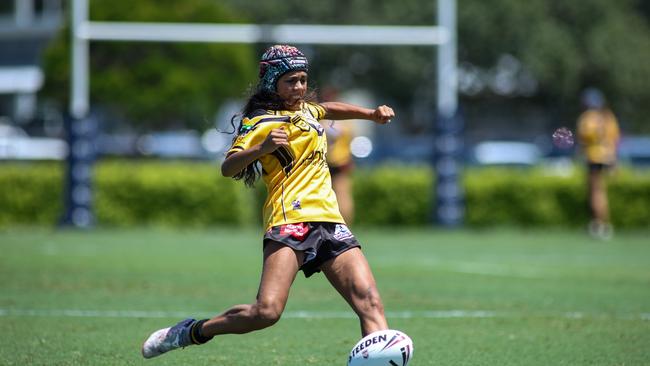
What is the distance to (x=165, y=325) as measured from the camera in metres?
8.80

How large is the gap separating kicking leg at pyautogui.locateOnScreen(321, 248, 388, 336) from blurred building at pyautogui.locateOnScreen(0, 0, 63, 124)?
4864cm

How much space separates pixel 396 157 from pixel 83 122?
1759cm

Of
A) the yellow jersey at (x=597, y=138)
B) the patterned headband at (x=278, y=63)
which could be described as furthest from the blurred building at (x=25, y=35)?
the patterned headband at (x=278, y=63)

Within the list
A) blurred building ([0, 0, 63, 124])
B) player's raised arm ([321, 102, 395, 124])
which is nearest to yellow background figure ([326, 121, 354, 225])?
player's raised arm ([321, 102, 395, 124])

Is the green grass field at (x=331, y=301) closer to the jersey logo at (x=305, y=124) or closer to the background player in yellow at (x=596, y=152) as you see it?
the background player in yellow at (x=596, y=152)

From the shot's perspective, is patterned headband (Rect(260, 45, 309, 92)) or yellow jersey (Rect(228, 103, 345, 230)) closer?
yellow jersey (Rect(228, 103, 345, 230))

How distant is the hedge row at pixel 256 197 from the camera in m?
20.8

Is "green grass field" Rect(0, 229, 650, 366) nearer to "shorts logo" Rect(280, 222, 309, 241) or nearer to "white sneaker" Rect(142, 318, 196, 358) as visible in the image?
"white sneaker" Rect(142, 318, 196, 358)

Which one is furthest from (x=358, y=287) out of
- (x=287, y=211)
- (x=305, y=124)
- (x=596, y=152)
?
(x=596, y=152)

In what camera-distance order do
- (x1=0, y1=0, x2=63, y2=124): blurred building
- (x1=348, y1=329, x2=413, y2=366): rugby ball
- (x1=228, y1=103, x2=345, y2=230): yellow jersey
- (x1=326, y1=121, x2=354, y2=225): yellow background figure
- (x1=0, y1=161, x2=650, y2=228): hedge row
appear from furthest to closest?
1. (x1=0, y1=0, x2=63, y2=124): blurred building
2. (x1=0, y1=161, x2=650, y2=228): hedge row
3. (x1=326, y1=121, x2=354, y2=225): yellow background figure
4. (x1=228, y1=103, x2=345, y2=230): yellow jersey
5. (x1=348, y1=329, x2=413, y2=366): rugby ball

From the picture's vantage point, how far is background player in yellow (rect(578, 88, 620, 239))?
1878cm

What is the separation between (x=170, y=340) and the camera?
6.44m

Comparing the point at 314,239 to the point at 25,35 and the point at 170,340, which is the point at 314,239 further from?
the point at 25,35

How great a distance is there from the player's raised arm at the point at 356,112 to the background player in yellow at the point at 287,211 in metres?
0.40
